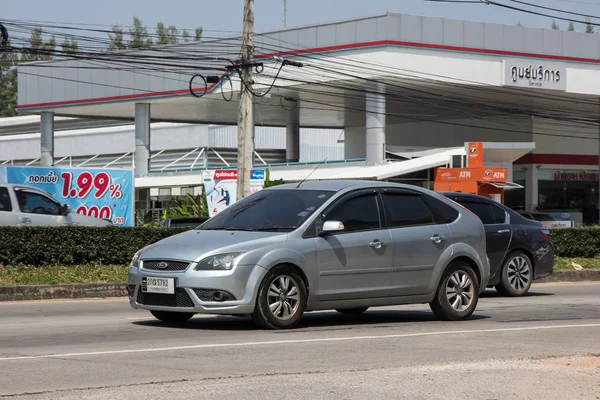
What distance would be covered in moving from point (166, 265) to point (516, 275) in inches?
331

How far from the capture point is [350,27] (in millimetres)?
40938

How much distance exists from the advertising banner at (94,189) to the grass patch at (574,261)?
12.8m

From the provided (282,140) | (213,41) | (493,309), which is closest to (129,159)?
(282,140)

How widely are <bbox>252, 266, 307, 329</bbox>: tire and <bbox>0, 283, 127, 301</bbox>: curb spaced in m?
7.09

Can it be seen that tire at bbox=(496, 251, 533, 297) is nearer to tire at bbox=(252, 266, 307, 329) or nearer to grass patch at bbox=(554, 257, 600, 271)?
grass patch at bbox=(554, 257, 600, 271)

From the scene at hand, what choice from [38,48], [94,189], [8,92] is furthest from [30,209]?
[8,92]

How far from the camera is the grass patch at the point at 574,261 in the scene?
24266mm

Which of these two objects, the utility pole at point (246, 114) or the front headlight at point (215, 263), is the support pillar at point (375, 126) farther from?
the front headlight at point (215, 263)

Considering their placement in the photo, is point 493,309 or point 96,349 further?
point 493,309

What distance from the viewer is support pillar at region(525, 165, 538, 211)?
52.2m

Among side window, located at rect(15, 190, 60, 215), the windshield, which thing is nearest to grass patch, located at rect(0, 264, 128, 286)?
side window, located at rect(15, 190, 60, 215)

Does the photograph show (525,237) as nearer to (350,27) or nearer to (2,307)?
(2,307)

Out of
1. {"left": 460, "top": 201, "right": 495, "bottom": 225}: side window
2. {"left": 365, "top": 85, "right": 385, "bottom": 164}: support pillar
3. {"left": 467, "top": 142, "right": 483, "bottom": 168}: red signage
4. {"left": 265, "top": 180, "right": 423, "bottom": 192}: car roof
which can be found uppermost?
{"left": 365, "top": 85, "right": 385, "bottom": 164}: support pillar

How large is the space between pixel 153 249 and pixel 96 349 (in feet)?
6.13
